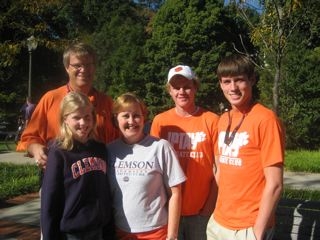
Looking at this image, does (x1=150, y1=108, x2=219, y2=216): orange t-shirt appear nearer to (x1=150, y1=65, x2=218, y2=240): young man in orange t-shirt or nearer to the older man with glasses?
(x1=150, y1=65, x2=218, y2=240): young man in orange t-shirt

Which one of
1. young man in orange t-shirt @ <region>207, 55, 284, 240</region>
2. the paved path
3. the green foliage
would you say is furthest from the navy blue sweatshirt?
the green foliage

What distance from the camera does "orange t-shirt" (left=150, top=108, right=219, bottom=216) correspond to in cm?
342

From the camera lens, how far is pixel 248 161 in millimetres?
2861

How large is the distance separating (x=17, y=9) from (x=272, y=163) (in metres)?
7.35

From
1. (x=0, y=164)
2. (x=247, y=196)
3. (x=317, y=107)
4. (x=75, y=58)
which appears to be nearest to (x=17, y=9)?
(x=0, y=164)

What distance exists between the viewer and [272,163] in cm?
271

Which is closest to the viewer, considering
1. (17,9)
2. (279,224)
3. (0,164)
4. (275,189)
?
(275,189)

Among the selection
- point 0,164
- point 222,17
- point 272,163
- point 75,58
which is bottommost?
point 0,164

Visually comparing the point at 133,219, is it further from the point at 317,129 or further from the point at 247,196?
the point at 317,129

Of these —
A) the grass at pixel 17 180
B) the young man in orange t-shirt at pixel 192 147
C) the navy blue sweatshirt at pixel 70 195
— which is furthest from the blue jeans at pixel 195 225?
the grass at pixel 17 180

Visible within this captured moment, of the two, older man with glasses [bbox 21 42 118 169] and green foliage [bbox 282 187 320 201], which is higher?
older man with glasses [bbox 21 42 118 169]

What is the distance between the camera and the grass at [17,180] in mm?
8859

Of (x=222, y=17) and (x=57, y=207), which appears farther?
(x=222, y=17)

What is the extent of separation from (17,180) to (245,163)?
7645 millimetres
